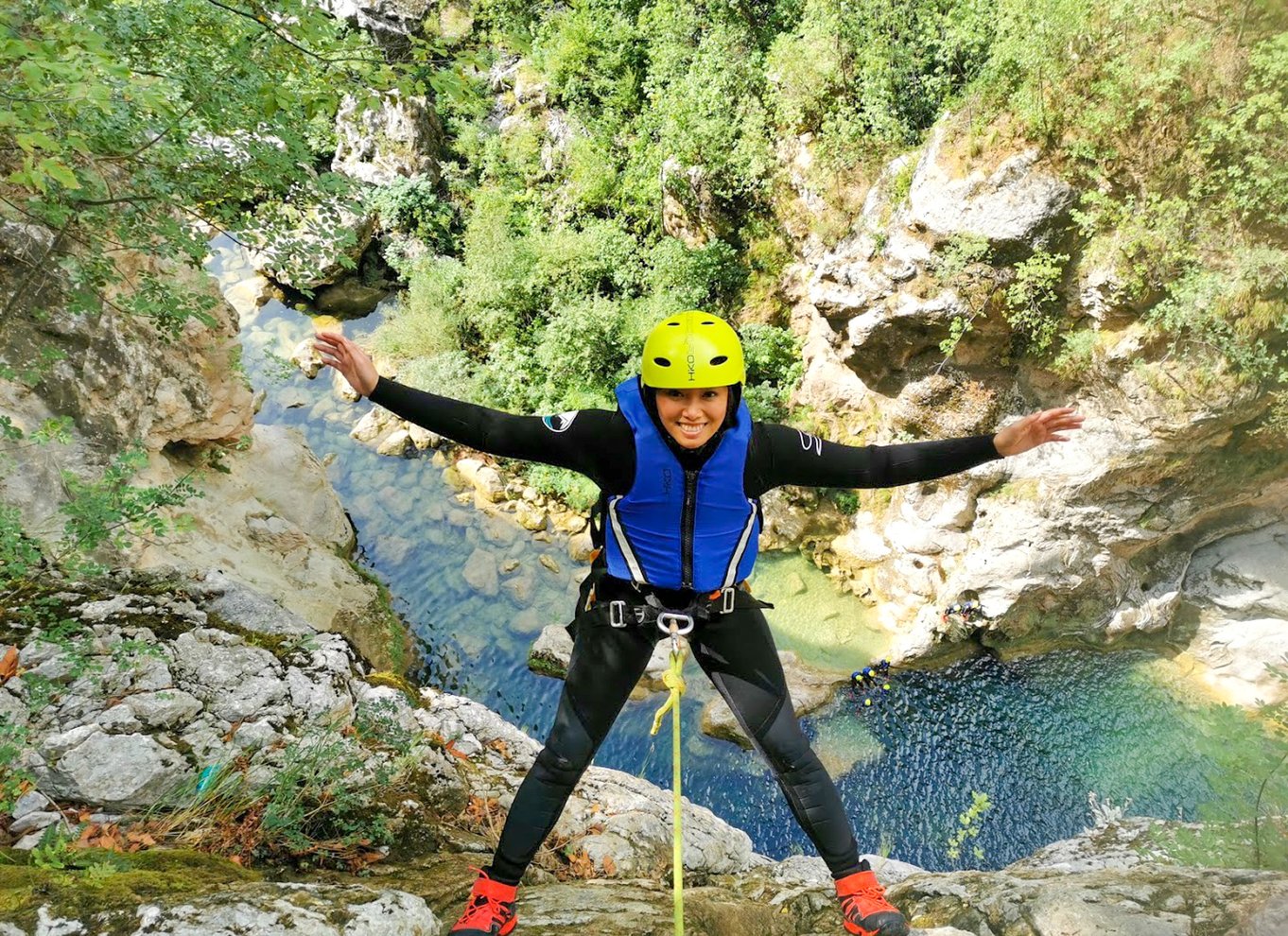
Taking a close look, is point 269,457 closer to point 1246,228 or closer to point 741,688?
point 741,688

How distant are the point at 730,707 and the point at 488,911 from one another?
1.22 meters

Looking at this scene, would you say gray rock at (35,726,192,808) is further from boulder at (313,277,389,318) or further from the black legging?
boulder at (313,277,389,318)

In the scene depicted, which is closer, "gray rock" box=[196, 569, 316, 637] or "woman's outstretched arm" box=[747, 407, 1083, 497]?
"woman's outstretched arm" box=[747, 407, 1083, 497]

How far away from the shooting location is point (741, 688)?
297 centimetres

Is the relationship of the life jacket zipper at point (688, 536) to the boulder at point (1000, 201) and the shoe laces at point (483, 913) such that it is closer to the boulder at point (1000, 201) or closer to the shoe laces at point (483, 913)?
the shoe laces at point (483, 913)

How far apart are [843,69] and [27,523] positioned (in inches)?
482

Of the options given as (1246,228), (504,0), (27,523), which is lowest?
(27,523)

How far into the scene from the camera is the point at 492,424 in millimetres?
2814

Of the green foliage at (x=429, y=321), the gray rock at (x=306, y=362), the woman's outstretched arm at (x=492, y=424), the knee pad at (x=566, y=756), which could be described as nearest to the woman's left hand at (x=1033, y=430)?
the woman's outstretched arm at (x=492, y=424)

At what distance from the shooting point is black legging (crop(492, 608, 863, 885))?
283cm

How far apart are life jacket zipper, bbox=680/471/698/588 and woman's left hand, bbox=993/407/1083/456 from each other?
133cm

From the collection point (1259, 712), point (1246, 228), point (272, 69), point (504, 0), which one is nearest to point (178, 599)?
point (272, 69)

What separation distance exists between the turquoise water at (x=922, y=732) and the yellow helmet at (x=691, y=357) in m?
7.49

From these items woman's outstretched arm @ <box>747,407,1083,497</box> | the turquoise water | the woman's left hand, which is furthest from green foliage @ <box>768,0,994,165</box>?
woman's outstretched arm @ <box>747,407,1083,497</box>
